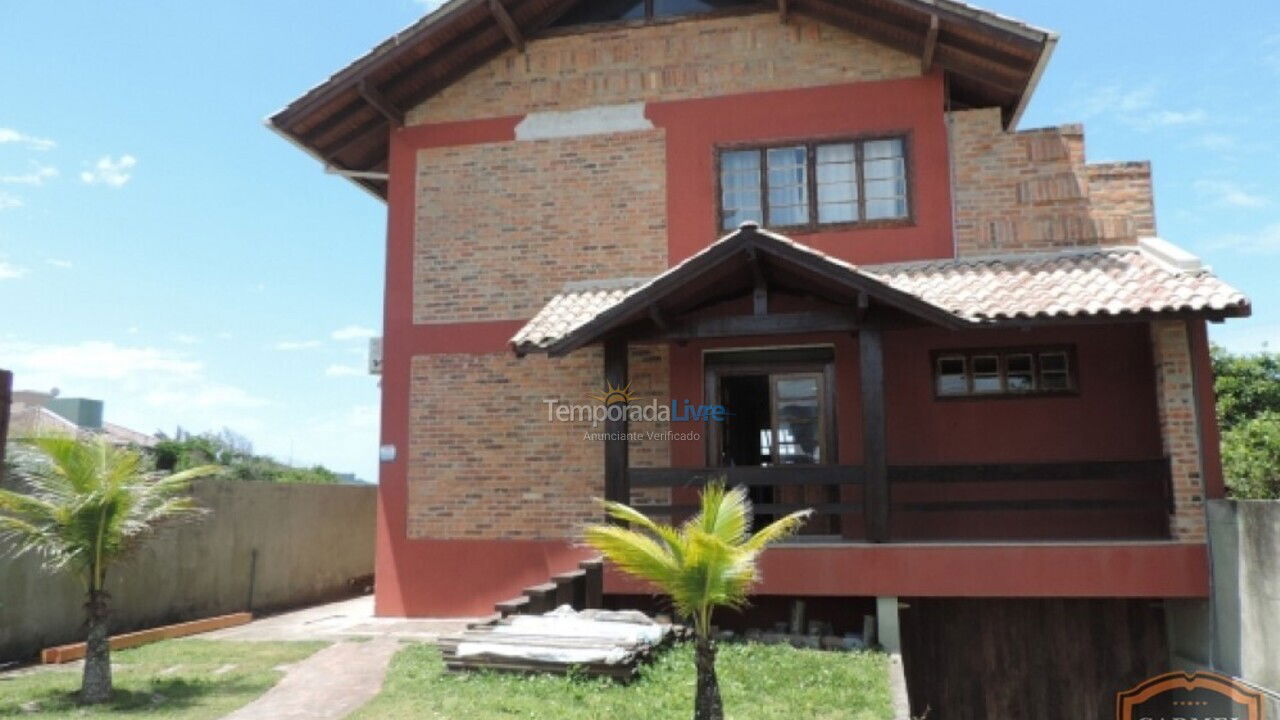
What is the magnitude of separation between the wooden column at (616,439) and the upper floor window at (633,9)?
4542mm

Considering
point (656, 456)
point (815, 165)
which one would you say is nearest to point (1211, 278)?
point (815, 165)

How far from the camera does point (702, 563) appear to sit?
18.9ft

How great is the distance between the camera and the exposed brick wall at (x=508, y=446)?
11258 mm

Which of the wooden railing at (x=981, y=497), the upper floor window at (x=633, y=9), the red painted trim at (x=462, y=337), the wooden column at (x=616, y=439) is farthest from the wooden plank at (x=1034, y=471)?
the upper floor window at (x=633, y=9)

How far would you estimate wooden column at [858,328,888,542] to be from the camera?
365 inches

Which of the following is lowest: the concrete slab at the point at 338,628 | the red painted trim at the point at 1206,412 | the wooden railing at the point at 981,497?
the concrete slab at the point at 338,628

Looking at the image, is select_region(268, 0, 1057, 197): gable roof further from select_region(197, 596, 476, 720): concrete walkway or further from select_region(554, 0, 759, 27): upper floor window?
select_region(197, 596, 476, 720): concrete walkway

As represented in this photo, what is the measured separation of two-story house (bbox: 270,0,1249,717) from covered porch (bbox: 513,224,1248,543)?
4cm

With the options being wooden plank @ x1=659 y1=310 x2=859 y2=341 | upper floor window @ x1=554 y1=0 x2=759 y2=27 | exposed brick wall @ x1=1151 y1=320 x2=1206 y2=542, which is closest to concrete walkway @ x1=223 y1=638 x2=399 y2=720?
wooden plank @ x1=659 y1=310 x2=859 y2=341

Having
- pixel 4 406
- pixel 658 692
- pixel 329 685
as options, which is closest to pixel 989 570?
pixel 658 692

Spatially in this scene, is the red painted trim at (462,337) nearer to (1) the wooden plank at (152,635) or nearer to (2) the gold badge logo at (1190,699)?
(1) the wooden plank at (152,635)

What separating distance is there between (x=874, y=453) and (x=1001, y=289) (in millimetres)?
2214

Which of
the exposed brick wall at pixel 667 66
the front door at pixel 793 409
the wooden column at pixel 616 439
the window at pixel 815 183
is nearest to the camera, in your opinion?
the wooden column at pixel 616 439

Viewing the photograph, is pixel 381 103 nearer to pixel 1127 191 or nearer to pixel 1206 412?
pixel 1127 191
